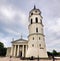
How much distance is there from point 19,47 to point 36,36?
40.4 feet

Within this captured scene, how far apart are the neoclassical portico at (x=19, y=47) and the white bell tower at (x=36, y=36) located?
332 inches

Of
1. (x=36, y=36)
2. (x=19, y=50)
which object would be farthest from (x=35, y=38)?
(x=19, y=50)

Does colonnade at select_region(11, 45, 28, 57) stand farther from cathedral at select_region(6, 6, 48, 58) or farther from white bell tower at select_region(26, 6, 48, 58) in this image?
white bell tower at select_region(26, 6, 48, 58)

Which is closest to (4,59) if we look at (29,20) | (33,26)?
(33,26)

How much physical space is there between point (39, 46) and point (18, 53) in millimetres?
12094

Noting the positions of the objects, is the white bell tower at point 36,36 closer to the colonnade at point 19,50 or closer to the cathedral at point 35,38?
the cathedral at point 35,38

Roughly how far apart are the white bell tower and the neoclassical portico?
27.7 feet

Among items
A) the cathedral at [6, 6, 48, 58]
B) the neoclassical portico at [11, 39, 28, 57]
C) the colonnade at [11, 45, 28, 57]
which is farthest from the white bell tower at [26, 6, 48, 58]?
the colonnade at [11, 45, 28, 57]

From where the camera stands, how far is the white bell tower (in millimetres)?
34656

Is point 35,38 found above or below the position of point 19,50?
above

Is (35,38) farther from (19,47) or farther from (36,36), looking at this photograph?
(19,47)

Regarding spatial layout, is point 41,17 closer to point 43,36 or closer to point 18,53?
point 43,36

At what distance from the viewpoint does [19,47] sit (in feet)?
154

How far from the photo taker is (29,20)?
136 feet
